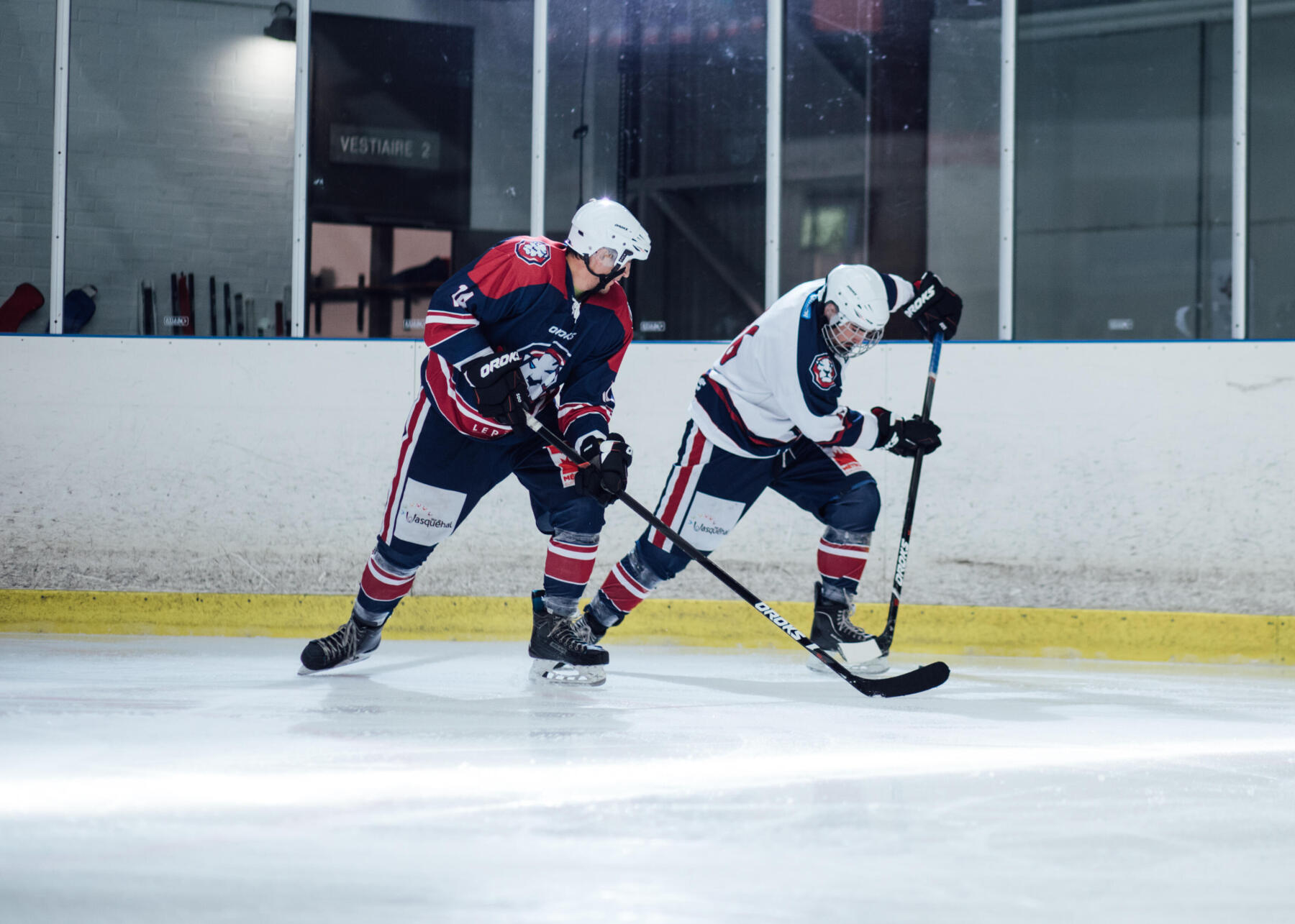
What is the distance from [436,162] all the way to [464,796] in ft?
11.6

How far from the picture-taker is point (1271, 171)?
431cm

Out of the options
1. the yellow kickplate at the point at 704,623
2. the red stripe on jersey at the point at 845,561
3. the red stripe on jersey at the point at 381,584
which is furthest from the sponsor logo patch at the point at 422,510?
the yellow kickplate at the point at 704,623

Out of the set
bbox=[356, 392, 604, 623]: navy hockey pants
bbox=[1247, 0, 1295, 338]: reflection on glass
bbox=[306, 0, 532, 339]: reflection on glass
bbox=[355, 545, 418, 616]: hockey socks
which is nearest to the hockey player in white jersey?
bbox=[356, 392, 604, 623]: navy hockey pants

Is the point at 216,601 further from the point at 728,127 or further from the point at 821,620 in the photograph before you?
the point at 728,127

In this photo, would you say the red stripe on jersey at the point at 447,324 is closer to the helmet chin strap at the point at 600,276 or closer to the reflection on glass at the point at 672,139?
the helmet chin strap at the point at 600,276

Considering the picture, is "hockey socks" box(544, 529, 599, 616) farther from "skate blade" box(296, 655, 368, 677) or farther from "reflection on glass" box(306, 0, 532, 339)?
"reflection on glass" box(306, 0, 532, 339)

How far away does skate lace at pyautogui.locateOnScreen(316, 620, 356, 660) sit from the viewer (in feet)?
9.64

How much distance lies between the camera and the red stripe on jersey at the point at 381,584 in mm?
2914

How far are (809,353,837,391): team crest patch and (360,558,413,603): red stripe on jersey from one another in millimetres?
1154

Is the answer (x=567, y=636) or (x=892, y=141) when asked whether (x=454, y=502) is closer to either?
(x=567, y=636)

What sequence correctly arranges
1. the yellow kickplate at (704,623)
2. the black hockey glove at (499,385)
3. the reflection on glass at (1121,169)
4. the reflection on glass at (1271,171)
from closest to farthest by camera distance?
the black hockey glove at (499,385) → the yellow kickplate at (704,623) → the reflection on glass at (1271,171) → the reflection on glass at (1121,169)

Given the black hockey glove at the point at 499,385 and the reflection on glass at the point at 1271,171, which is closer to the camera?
the black hockey glove at the point at 499,385

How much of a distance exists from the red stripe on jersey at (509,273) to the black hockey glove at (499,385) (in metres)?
0.16

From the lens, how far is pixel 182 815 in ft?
5.08
